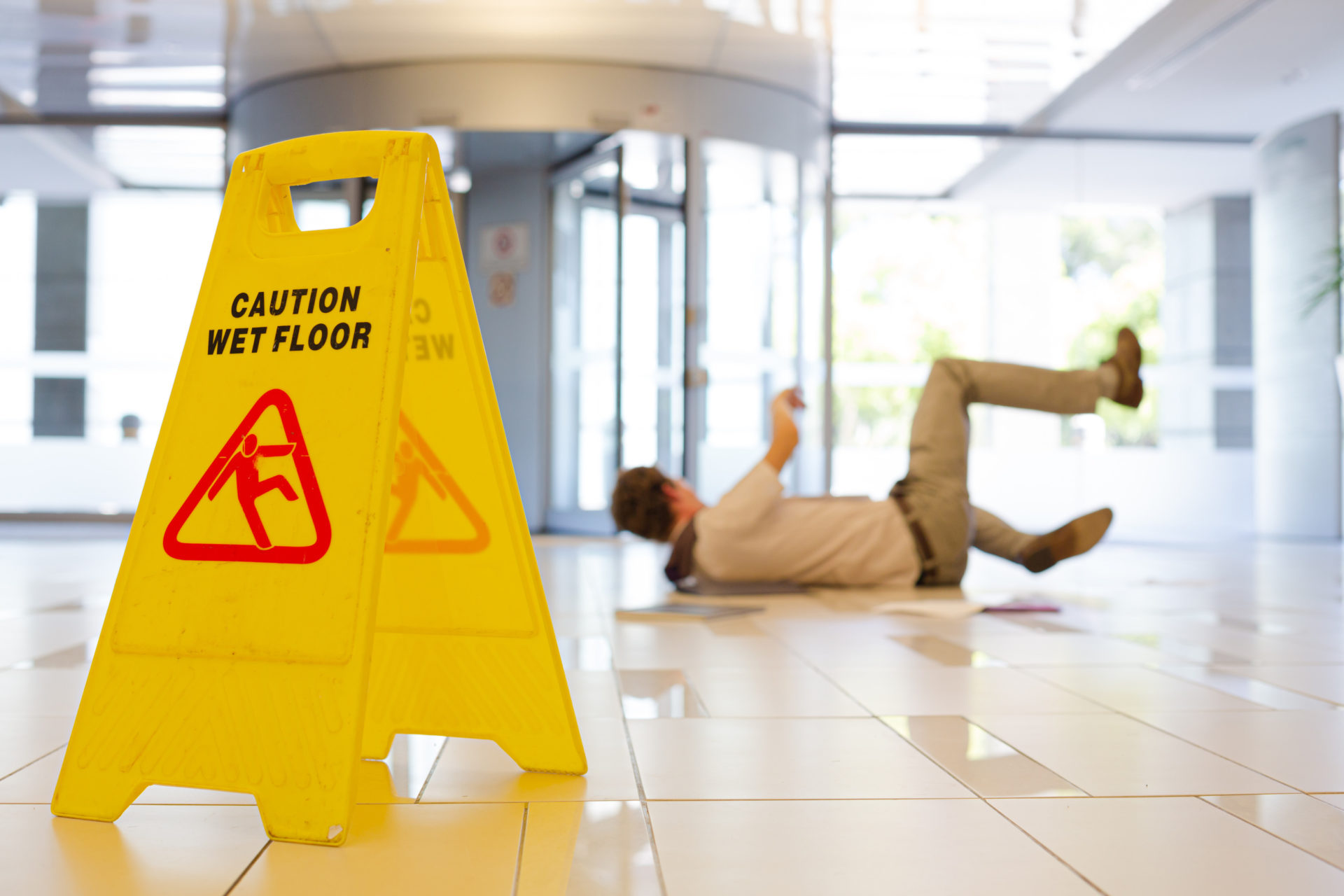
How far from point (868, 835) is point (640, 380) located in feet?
19.0

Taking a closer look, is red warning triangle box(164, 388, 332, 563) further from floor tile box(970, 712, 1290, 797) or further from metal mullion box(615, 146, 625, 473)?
metal mullion box(615, 146, 625, 473)

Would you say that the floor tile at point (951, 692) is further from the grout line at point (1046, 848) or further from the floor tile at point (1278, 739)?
the grout line at point (1046, 848)

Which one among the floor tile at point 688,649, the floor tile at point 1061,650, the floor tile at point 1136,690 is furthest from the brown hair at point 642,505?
the floor tile at point 1136,690

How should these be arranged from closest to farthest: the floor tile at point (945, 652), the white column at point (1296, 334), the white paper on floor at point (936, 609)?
the floor tile at point (945, 652) < the white paper on floor at point (936, 609) < the white column at point (1296, 334)

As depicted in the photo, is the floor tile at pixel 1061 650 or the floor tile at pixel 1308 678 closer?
the floor tile at pixel 1308 678

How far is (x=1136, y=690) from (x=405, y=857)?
4.78 ft

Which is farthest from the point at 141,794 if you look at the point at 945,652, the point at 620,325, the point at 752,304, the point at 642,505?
the point at 752,304

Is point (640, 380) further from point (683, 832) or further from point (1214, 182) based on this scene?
point (683, 832)

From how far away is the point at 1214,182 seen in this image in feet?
25.5

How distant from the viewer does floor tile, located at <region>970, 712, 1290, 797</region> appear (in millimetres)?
1417

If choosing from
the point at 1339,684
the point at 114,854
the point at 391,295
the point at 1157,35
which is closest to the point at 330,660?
the point at 114,854

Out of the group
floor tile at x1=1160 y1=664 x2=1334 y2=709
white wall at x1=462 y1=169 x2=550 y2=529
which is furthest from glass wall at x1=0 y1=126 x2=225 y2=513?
floor tile at x1=1160 y1=664 x2=1334 y2=709

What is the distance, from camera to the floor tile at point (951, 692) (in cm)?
190

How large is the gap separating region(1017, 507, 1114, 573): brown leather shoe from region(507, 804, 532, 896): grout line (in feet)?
7.71
